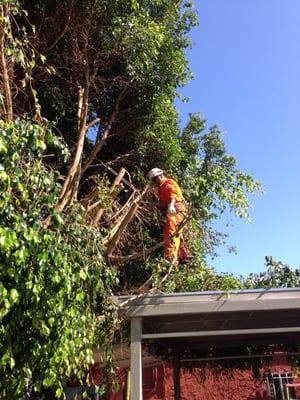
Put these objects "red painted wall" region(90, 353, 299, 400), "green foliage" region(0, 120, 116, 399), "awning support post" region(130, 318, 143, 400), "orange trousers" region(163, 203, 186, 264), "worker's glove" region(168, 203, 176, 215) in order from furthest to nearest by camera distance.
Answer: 1. "red painted wall" region(90, 353, 299, 400)
2. "worker's glove" region(168, 203, 176, 215)
3. "orange trousers" region(163, 203, 186, 264)
4. "awning support post" region(130, 318, 143, 400)
5. "green foliage" region(0, 120, 116, 399)

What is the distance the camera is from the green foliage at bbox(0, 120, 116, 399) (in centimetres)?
418

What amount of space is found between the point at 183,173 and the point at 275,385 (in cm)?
751

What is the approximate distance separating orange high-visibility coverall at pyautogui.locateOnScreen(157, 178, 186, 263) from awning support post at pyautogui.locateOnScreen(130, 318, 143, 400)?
66.3 inches

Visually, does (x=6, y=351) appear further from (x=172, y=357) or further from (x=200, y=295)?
(x=172, y=357)

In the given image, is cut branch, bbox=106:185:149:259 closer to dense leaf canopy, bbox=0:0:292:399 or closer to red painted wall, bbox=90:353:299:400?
dense leaf canopy, bbox=0:0:292:399

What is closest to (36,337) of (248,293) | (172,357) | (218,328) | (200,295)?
(200,295)

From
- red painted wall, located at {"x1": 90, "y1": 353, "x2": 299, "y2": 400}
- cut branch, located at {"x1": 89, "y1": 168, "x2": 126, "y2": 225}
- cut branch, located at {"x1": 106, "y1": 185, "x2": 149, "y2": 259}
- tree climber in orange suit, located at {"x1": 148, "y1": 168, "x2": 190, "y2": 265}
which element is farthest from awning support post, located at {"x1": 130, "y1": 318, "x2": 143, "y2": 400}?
red painted wall, located at {"x1": 90, "y1": 353, "x2": 299, "y2": 400}

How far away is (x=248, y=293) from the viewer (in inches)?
210

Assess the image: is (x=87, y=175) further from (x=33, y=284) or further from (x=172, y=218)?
→ (x=33, y=284)

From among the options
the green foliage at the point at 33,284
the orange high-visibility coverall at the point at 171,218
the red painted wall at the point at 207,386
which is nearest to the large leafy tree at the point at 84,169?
the green foliage at the point at 33,284

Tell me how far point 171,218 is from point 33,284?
3.31m

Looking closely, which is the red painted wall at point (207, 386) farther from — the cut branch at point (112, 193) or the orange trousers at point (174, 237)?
the orange trousers at point (174, 237)

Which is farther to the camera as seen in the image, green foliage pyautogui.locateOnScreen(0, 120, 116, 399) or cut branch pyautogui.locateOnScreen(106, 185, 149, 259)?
cut branch pyautogui.locateOnScreen(106, 185, 149, 259)

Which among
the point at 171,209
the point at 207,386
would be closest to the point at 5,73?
the point at 171,209
